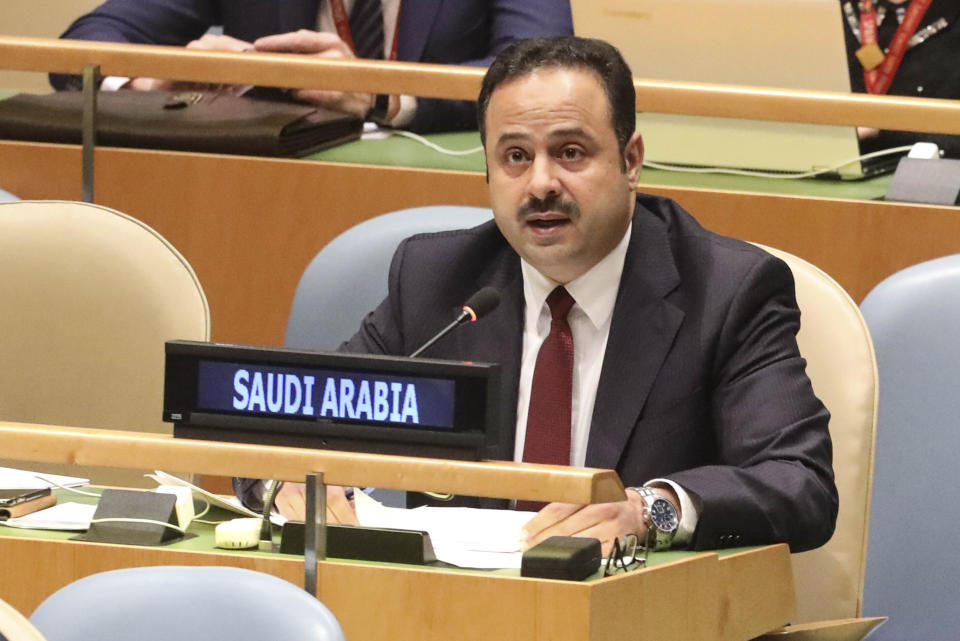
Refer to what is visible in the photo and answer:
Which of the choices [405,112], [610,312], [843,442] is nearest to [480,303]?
[610,312]

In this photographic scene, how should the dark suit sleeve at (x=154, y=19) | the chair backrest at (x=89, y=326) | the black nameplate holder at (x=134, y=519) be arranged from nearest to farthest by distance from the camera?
the black nameplate holder at (x=134, y=519), the chair backrest at (x=89, y=326), the dark suit sleeve at (x=154, y=19)

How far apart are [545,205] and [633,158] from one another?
193mm

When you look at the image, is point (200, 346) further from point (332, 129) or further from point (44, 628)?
point (332, 129)

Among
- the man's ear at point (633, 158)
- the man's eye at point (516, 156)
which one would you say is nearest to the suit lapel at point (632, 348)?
the man's ear at point (633, 158)

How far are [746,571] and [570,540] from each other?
32 cm

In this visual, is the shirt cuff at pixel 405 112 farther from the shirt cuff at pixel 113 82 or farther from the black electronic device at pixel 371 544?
the black electronic device at pixel 371 544

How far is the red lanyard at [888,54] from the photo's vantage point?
3693mm

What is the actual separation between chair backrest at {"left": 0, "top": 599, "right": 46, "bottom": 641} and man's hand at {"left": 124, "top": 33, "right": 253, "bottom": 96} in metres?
2.05

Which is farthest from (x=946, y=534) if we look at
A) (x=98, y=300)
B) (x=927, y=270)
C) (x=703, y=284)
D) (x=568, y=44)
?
(x=98, y=300)

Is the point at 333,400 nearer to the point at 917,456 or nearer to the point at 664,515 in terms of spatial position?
the point at 664,515

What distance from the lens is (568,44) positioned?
227 cm

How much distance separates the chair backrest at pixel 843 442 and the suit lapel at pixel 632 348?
24 centimetres

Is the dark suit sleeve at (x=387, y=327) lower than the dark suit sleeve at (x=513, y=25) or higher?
lower

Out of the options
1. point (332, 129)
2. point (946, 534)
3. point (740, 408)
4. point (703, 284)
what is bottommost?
point (946, 534)
